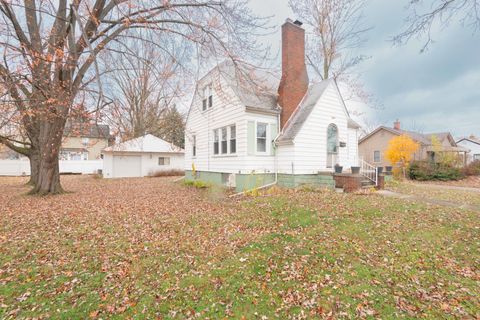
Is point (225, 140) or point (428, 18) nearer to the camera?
point (428, 18)

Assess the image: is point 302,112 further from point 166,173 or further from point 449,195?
point 166,173

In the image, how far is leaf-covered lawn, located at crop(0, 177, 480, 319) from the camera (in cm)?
309

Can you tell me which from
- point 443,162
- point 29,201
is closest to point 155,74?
point 29,201

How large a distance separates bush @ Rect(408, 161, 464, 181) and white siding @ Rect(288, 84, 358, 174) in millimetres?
9277

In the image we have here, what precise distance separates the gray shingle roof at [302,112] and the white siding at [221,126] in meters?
→ 0.85

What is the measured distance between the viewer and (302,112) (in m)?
12.0

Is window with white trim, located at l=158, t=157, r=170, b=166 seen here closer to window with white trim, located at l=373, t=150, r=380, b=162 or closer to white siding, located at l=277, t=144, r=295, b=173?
white siding, located at l=277, t=144, r=295, b=173

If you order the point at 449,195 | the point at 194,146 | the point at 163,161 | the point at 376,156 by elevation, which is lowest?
the point at 449,195

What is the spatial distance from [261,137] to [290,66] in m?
4.18

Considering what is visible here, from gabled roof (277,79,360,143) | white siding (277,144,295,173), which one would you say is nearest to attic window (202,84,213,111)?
gabled roof (277,79,360,143)

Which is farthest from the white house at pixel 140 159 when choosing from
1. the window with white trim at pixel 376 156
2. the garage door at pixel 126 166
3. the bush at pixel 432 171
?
the window with white trim at pixel 376 156

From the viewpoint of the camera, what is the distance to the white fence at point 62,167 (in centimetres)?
2547

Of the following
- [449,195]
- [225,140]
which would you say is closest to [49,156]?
[225,140]

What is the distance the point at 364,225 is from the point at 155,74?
850 centimetres
